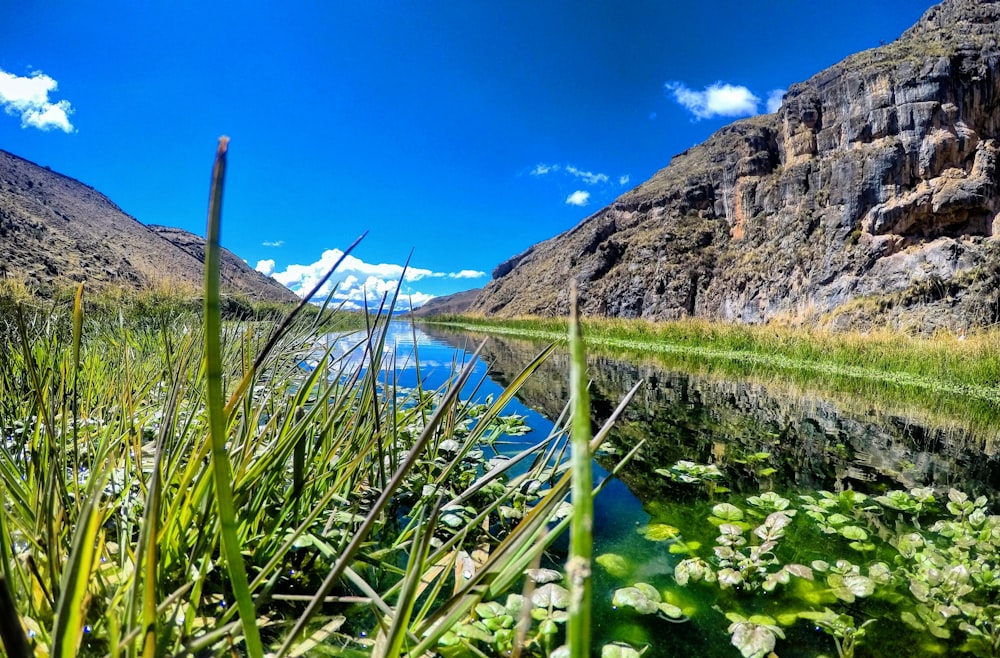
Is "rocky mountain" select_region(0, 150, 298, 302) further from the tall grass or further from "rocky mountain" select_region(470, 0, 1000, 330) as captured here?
"rocky mountain" select_region(470, 0, 1000, 330)

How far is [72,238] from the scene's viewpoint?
25469 millimetres

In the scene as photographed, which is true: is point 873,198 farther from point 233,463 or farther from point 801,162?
point 233,463

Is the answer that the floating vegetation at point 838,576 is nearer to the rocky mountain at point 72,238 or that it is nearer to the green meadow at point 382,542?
the green meadow at point 382,542

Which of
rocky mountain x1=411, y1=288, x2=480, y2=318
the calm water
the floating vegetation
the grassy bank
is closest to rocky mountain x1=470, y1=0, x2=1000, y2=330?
the grassy bank

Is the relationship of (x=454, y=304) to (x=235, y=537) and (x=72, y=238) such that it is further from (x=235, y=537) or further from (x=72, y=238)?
(x=235, y=537)

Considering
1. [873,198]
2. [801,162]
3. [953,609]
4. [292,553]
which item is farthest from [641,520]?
[801,162]

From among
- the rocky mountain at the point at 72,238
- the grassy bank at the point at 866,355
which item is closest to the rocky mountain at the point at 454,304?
the rocky mountain at the point at 72,238

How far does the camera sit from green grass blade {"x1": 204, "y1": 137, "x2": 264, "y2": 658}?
0.19m

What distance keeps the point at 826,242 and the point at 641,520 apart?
26055mm

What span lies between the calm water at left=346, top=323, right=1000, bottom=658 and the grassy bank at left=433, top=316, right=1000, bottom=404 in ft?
3.52

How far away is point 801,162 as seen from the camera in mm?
26531

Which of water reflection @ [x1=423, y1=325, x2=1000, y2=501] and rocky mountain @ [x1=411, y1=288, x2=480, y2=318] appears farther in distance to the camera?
rocky mountain @ [x1=411, y1=288, x2=480, y2=318]

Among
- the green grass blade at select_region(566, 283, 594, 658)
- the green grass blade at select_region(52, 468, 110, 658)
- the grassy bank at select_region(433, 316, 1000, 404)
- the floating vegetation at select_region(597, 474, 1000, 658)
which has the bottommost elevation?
the floating vegetation at select_region(597, 474, 1000, 658)

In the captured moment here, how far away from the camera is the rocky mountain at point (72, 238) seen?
1786 centimetres
